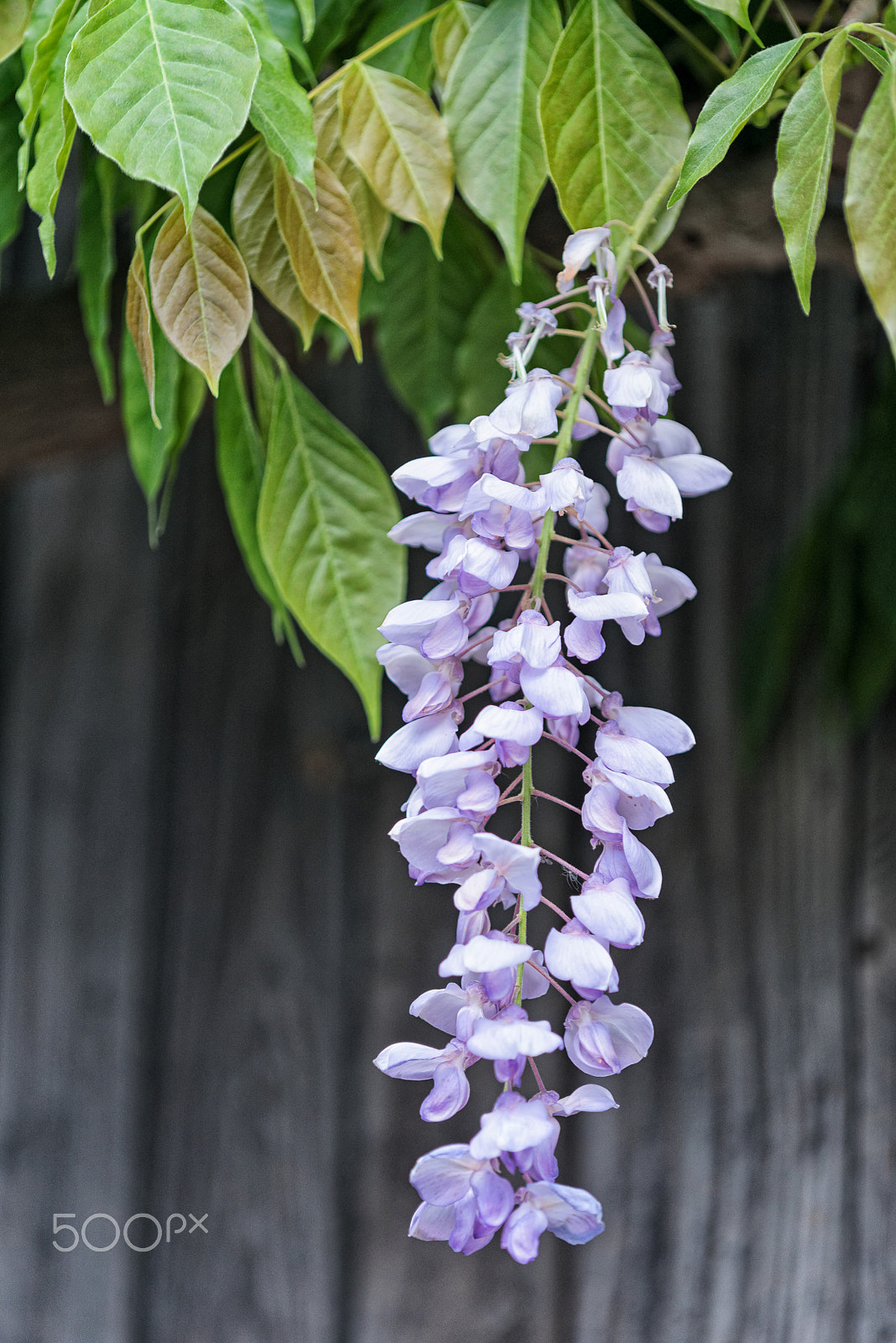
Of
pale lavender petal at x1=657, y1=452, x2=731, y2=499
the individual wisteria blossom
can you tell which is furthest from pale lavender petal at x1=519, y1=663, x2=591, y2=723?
pale lavender petal at x1=657, y1=452, x2=731, y2=499

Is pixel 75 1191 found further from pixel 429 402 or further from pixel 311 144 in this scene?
pixel 311 144

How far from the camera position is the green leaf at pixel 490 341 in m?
0.52

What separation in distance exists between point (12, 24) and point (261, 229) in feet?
0.40

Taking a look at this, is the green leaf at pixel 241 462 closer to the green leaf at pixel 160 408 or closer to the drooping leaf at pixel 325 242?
the green leaf at pixel 160 408

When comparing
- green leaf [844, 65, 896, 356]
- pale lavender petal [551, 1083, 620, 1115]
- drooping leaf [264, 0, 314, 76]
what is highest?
drooping leaf [264, 0, 314, 76]

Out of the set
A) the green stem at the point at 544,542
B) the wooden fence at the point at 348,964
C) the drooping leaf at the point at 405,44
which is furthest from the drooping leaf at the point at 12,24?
the wooden fence at the point at 348,964

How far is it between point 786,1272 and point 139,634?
2.45 ft

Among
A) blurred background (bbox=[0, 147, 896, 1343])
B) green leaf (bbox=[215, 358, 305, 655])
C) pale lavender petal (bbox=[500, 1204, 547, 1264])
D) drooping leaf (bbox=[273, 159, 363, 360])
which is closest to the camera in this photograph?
pale lavender petal (bbox=[500, 1204, 547, 1264])

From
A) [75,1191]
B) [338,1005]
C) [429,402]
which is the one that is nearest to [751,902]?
[338,1005]

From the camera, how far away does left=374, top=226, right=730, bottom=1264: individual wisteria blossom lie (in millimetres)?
283

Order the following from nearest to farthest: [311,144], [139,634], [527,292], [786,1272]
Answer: [311,144] → [527,292] → [786,1272] → [139,634]

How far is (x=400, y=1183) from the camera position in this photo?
2.82 ft

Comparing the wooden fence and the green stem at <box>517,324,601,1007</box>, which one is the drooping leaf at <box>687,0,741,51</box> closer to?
the green stem at <box>517,324,601,1007</box>

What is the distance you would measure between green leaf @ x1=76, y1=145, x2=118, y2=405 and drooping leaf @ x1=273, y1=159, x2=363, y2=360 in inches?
4.9
